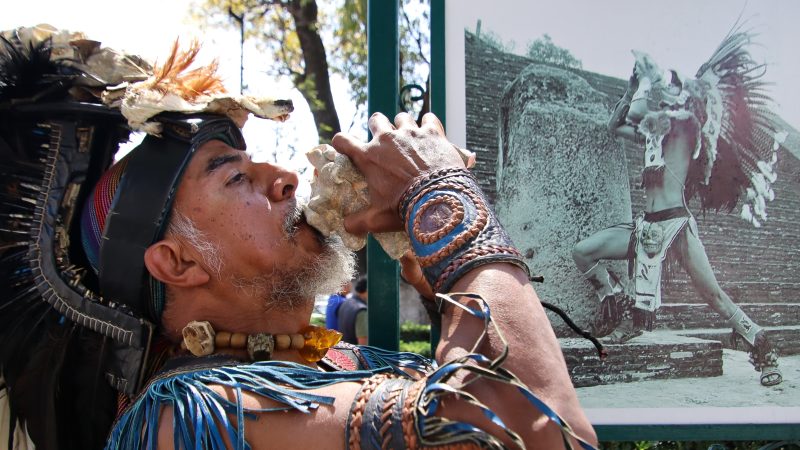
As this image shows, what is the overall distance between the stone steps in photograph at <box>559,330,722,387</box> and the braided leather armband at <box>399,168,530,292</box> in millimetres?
835

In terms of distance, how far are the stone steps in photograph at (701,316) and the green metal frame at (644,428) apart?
0.23m

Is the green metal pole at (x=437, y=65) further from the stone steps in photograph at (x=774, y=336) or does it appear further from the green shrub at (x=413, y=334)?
the green shrub at (x=413, y=334)

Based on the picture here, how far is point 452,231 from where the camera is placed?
1.56 m

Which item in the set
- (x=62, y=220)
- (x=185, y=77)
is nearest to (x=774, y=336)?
(x=185, y=77)

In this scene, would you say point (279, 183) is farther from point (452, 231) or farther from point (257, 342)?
point (452, 231)

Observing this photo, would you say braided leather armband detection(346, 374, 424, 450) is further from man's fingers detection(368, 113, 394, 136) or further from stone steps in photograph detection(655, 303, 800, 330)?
stone steps in photograph detection(655, 303, 800, 330)

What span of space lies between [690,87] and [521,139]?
58 cm

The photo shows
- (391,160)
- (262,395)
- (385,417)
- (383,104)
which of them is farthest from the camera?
(383,104)

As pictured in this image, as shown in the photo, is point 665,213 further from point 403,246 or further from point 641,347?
point 403,246

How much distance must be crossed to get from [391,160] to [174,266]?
2.17 feet

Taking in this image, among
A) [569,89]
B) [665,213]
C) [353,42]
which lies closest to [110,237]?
[569,89]

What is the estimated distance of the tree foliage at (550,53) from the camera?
2.36m

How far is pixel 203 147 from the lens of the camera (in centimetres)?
198

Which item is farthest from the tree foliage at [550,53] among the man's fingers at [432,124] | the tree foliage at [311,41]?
the tree foliage at [311,41]
